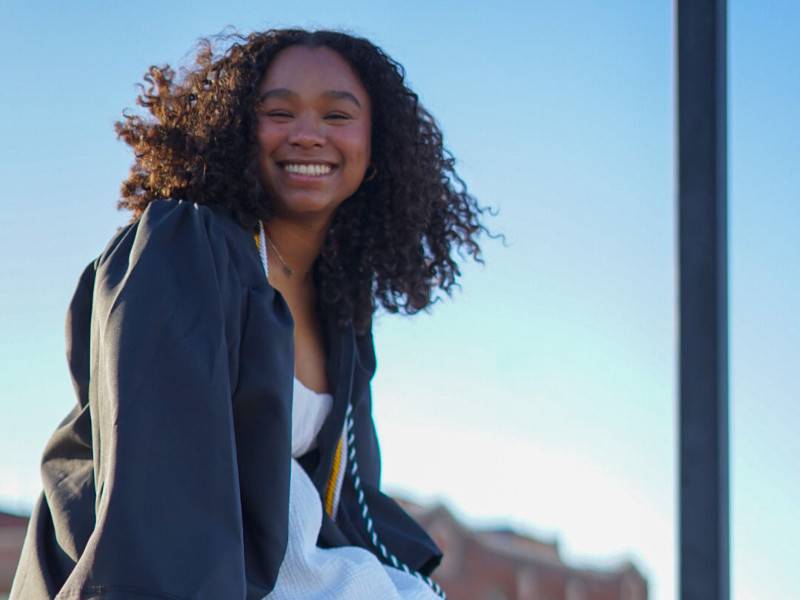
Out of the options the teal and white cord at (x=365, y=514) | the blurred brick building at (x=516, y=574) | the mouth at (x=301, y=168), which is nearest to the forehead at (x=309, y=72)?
the mouth at (x=301, y=168)

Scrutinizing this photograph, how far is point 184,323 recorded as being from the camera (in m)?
2.17

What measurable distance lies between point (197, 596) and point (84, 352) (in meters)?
0.57

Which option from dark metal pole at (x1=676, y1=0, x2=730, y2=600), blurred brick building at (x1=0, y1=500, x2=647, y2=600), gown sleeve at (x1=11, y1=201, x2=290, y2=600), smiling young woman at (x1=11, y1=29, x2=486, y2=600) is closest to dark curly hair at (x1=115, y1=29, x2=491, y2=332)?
smiling young woman at (x1=11, y1=29, x2=486, y2=600)

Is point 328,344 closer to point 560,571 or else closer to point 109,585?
point 109,585

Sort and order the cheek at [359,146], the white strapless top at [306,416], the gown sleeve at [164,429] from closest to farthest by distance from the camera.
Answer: the gown sleeve at [164,429] → the white strapless top at [306,416] → the cheek at [359,146]

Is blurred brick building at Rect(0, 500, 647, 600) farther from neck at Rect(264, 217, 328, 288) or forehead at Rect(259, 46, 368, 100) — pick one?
forehead at Rect(259, 46, 368, 100)

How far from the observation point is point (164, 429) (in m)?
2.07

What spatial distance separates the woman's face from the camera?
268 cm

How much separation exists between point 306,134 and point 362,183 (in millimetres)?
305

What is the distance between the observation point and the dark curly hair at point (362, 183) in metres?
2.66

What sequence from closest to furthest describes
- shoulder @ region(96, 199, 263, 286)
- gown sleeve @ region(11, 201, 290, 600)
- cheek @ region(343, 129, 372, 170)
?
gown sleeve @ region(11, 201, 290, 600)
shoulder @ region(96, 199, 263, 286)
cheek @ region(343, 129, 372, 170)

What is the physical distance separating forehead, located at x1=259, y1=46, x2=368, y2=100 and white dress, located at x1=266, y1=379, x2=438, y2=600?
1.78 feet

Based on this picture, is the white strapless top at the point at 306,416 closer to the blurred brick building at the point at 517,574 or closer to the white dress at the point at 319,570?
the white dress at the point at 319,570

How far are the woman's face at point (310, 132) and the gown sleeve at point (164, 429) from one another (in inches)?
13.3
